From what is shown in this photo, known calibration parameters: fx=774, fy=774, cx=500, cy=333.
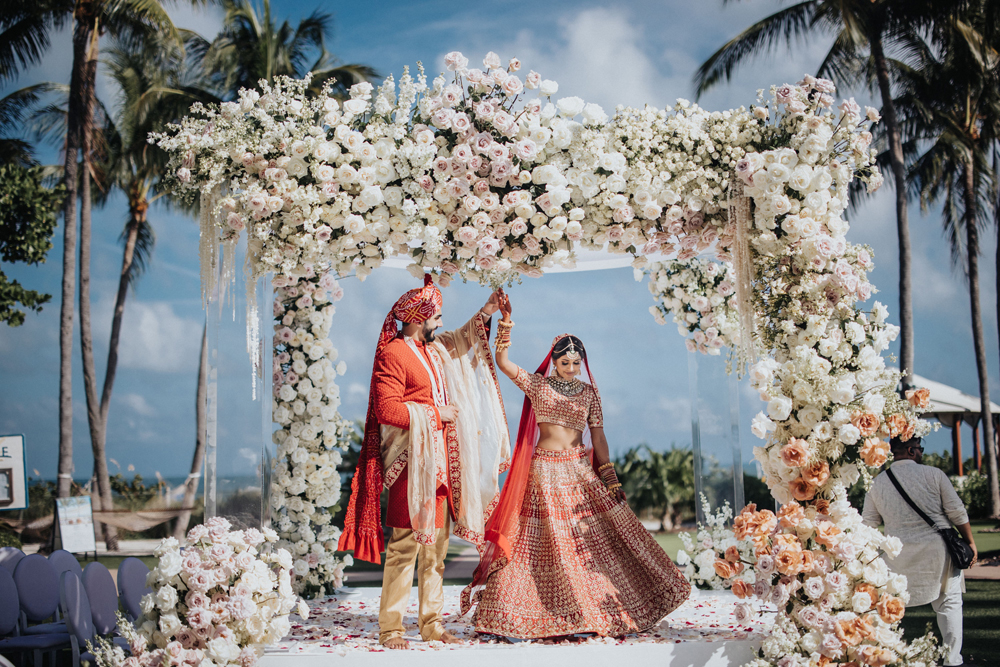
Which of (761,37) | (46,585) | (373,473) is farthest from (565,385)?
(761,37)

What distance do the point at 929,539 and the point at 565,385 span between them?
8.01 ft

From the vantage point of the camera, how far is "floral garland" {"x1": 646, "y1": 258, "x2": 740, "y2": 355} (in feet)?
21.2

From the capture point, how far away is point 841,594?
395 centimetres

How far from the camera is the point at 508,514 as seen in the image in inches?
198

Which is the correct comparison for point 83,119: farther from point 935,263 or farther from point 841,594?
point 935,263

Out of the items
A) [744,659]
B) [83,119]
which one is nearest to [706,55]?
[83,119]

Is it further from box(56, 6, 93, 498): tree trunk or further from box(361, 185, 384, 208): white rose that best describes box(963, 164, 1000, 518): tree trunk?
box(56, 6, 93, 498): tree trunk

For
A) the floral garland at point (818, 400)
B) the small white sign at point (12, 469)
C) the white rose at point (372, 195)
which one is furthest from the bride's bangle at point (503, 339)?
the small white sign at point (12, 469)

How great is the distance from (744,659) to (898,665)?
2.59 feet

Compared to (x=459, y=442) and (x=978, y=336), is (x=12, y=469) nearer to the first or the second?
(x=459, y=442)

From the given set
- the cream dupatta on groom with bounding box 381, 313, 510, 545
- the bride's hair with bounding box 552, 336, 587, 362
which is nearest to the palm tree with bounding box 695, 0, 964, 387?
the bride's hair with bounding box 552, 336, 587, 362

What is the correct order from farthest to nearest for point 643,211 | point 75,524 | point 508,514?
point 75,524, point 508,514, point 643,211

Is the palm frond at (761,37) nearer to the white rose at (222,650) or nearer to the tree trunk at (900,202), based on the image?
the tree trunk at (900,202)

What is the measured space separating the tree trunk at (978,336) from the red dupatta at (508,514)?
32.3ft
